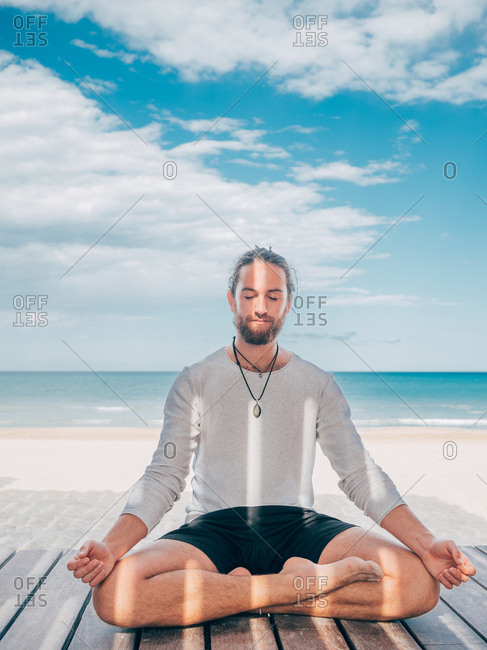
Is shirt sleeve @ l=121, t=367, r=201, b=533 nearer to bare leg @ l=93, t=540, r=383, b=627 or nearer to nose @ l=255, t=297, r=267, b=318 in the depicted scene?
bare leg @ l=93, t=540, r=383, b=627

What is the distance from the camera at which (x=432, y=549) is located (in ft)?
6.25

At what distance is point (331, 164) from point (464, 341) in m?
12.5

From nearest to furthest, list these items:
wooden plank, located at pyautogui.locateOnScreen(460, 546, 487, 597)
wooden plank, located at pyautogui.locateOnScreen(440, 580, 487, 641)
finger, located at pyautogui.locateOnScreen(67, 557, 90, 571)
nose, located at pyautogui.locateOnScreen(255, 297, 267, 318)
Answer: finger, located at pyautogui.locateOnScreen(67, 557, 90, 571), wooden plank, located at pyautogui.locateOnScreen(440, 580, 487, 641), nose, located at pyautogui.locateOnScreen(255, 297, 267, 318), wooden plank, located at pyautogui.locateOnScreen(460, 546, 487, 597)

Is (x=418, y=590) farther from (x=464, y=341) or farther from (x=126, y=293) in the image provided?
(x=126, y=293)

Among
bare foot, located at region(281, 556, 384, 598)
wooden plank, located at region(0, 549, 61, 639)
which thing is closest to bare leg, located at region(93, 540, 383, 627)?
bare foot, located at region(281, 556, 384, 598)

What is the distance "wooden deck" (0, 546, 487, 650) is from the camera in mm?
1764

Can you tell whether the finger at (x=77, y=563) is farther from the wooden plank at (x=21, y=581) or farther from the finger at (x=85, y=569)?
the wooden plank at (x=21, y=581)

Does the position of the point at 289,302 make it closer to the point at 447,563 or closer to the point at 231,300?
the point at 231,300

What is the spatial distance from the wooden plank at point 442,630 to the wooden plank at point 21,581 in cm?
131

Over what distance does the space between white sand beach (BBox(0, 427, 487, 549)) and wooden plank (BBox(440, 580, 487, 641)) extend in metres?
1.90

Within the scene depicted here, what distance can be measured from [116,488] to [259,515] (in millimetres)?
4349

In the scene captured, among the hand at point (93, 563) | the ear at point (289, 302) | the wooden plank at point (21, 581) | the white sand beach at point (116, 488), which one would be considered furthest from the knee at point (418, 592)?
the white sand beach at point (116, 488)

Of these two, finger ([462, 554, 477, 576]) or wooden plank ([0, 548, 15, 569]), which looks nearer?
finger ([462, 554, 477, 576])

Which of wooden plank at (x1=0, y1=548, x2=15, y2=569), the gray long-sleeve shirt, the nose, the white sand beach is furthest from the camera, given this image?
the white sand beach
